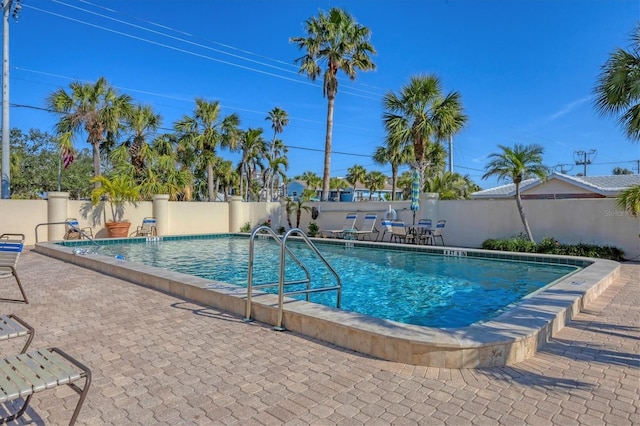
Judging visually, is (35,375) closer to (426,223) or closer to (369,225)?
(426,223)

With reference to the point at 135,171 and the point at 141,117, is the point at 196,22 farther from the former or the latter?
the point at 135,171

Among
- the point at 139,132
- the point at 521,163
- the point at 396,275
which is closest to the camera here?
the point at 396,275

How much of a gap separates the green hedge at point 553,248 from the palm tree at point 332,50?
353 inches

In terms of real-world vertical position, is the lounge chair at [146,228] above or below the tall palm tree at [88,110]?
below

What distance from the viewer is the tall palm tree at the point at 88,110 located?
16.3m

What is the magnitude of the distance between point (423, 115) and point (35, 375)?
14779 millimetres

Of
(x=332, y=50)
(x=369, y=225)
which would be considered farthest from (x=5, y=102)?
(x=369, y=225)

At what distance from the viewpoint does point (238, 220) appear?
1948cm

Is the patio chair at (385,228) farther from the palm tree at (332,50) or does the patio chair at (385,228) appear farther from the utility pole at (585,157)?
the utility pole at (585,157)

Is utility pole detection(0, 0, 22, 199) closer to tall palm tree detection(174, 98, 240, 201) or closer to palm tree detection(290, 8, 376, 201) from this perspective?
tall palm tree detection(174, 98, 240, 201)

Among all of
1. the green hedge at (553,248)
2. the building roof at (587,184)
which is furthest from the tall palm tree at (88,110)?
the building roof at (587,184)

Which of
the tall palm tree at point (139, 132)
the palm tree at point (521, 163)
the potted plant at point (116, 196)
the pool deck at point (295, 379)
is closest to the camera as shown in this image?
the pool deck at point (295, 379)

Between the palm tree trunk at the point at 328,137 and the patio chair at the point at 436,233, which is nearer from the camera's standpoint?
the patio chair at the point at 436,233

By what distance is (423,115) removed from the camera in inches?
591
